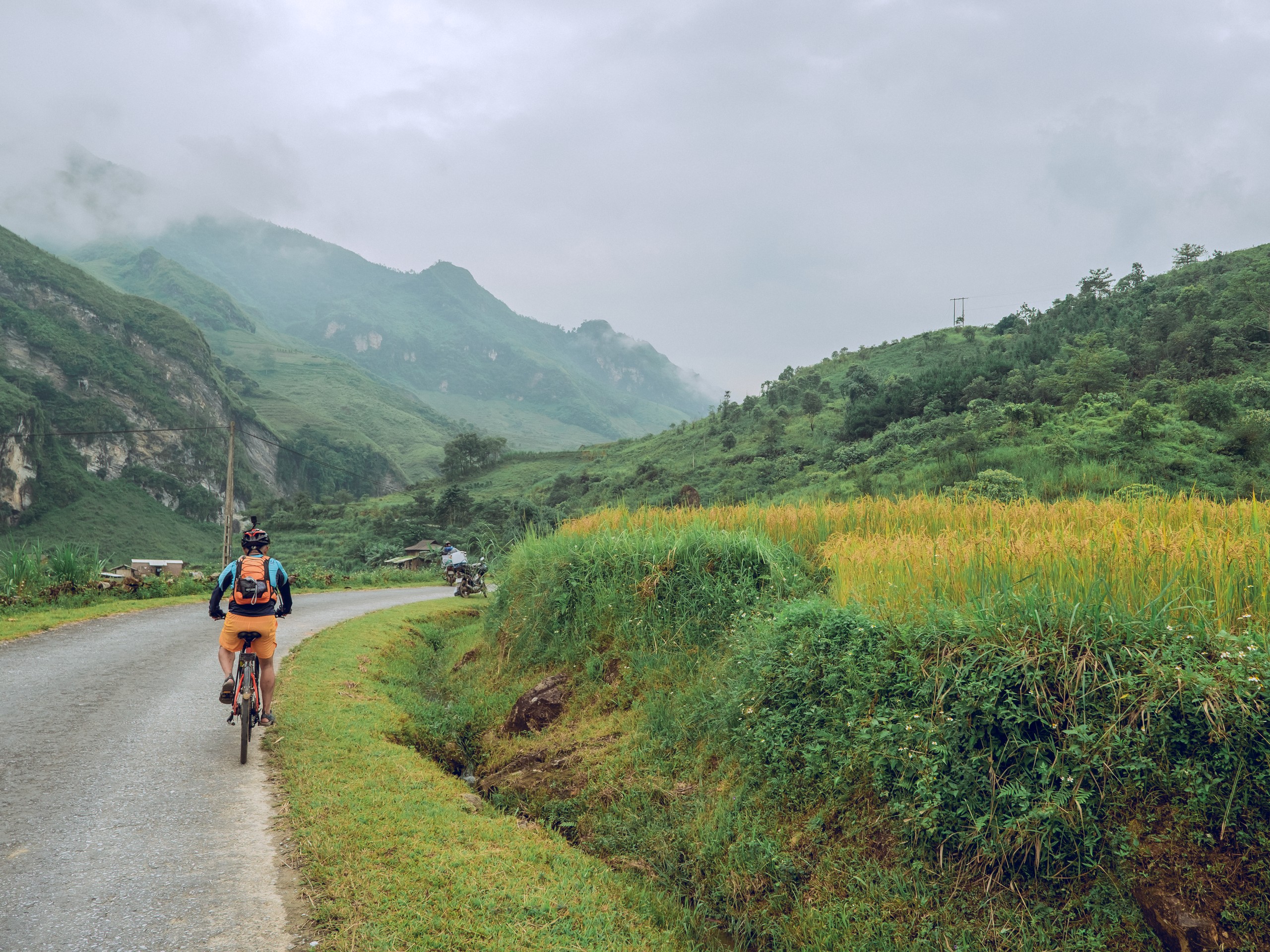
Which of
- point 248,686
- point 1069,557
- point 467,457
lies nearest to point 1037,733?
point 1069,557

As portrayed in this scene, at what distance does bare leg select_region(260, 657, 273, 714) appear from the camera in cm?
680

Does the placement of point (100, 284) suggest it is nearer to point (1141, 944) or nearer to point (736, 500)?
point (736, 500)

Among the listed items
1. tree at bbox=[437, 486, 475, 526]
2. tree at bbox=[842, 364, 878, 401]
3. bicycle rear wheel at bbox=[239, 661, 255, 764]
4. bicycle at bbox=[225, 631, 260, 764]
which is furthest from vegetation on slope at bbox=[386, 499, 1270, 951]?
tree at bbox=[437, 486, 475, 526]

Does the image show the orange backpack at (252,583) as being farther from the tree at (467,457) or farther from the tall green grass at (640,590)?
the tree at (467,457)

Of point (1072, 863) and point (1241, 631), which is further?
point (1241, 631)

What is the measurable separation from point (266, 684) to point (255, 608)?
0.79 metres

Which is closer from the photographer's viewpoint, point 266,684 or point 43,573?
point 266,684

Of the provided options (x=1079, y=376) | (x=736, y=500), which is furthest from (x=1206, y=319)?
(x=736, y=500)

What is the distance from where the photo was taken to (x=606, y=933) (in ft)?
13.9

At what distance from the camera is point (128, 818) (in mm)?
4914

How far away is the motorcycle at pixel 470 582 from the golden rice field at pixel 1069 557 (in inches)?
571

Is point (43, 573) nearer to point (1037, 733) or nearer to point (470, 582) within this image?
point (470, 582)

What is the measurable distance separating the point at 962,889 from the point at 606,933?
2092 mm

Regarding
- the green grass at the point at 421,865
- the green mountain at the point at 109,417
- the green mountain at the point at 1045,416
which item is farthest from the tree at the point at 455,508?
the green grass at the point at 421,865
